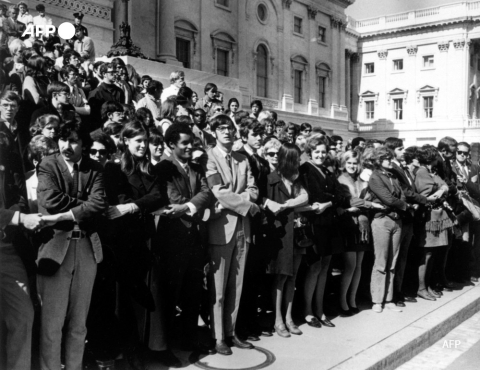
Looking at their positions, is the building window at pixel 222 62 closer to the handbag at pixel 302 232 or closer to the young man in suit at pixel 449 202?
the young man in suit at pixel 449 202

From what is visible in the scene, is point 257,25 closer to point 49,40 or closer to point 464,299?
point 49,40

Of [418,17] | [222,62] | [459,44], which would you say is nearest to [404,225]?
[222,62]

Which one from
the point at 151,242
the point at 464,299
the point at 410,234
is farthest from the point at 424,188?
the point at 151,242

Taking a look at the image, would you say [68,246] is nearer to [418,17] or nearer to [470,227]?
[470,227]

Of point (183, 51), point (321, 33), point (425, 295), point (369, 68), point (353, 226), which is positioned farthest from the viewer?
point (369, 68)

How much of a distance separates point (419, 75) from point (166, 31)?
107 ft

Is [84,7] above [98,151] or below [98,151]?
above

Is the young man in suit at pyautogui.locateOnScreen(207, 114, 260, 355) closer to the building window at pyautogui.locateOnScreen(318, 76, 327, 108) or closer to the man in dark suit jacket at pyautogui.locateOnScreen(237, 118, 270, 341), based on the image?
the man in dark suit jacket at pyautogui.locateOnScreen(237, 118, 270, 341)

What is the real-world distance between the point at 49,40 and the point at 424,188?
24.0ft

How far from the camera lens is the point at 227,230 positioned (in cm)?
495

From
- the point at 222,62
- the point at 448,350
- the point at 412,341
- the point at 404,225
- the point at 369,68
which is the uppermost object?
the point at 369,68

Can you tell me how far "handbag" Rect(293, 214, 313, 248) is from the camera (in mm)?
5602

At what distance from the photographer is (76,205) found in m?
3.77

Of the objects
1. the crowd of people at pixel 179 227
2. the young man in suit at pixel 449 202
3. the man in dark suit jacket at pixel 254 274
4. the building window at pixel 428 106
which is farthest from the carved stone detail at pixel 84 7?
the building window at pixel 428 106
